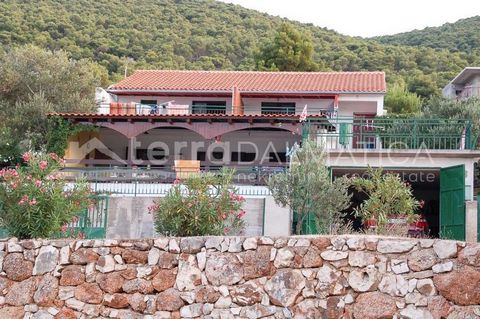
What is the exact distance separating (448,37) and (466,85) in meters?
24.7

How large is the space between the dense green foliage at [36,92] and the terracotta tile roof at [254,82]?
1.72m

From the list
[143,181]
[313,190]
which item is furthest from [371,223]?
[143,181]

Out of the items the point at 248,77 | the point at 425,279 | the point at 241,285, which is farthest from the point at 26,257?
the point at 248,77

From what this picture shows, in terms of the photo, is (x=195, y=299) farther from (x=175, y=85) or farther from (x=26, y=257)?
(x=175, y=85)

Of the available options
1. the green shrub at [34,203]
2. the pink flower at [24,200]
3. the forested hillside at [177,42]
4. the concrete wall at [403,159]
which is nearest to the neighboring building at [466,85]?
the forested hillside at [177,42]

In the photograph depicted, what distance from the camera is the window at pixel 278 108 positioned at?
30547 mm

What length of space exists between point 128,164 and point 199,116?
3.51 m

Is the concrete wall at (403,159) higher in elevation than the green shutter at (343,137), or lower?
lower

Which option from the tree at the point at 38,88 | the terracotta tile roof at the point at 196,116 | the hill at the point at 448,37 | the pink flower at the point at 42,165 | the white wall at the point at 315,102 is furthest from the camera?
the hill at the point at 448,37

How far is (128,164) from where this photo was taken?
25844mm

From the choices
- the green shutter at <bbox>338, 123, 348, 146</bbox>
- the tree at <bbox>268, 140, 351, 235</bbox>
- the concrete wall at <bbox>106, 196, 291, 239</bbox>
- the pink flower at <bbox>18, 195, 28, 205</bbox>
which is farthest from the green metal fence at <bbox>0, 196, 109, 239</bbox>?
the green shutter at <bbox>338, 123, 348, 146</bbox>

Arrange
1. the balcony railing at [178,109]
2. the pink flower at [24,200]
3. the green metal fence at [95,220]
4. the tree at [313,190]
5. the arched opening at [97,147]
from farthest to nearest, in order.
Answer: the balcony railing at [178,109]
the arched opening at [97,147]
the green metal fence at [95,220]
the tree at [313,190]
the pink flower at [24,200]

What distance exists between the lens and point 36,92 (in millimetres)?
29625

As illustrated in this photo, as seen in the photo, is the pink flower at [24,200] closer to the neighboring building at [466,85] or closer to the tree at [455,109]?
the tree at [455,109]
